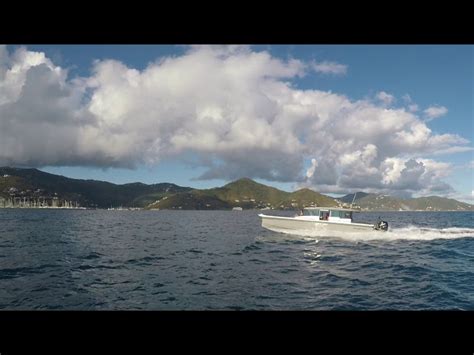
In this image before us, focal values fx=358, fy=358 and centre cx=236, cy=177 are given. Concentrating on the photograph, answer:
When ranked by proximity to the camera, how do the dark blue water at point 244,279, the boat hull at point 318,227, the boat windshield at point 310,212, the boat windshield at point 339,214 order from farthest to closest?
the boat windshield at point 310,212
the boat windshield at point 339,214
the boat hull at point 318,227
the dark blue water at point 244,279

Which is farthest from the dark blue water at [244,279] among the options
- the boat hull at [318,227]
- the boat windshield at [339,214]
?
the boat windshield at [339,214]

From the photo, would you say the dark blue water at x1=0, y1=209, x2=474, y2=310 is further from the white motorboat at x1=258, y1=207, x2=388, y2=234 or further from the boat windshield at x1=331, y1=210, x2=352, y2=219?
the boat windshield at x1=331, y1=210, x2=352, y2=219

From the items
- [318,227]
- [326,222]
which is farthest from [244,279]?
[318,227]

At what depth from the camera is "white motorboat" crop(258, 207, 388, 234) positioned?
31.6m

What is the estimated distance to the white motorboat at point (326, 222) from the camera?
104 feet

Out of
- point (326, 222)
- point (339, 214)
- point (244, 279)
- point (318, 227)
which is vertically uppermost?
point (339, 214)

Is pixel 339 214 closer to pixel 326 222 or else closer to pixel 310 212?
pixel 326 222

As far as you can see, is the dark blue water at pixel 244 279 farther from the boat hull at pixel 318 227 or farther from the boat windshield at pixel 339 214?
the boat windshield at pixel 339 214

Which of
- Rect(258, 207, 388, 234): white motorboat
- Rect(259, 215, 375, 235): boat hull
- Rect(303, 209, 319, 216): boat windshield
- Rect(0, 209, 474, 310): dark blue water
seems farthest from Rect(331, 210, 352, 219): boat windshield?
Rect(0, 209, 474, 310): dark blue water

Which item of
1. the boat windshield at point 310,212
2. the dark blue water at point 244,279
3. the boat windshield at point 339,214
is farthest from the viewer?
the boat windshield at point 310,212

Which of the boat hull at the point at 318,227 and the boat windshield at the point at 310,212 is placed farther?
the boat windshield at the point at 310,212

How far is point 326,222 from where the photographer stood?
31484mm
